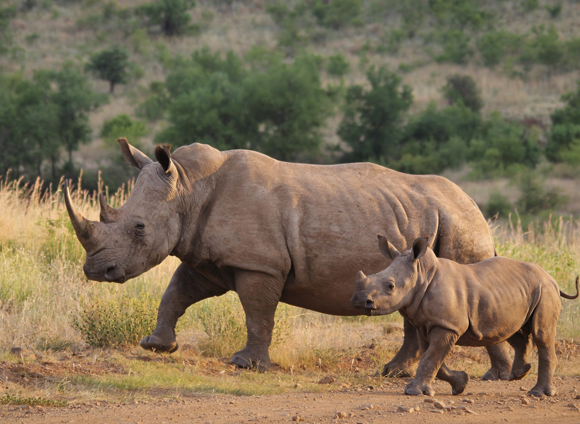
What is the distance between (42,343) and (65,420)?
2.62 meters

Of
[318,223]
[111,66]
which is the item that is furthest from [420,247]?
[111,66]

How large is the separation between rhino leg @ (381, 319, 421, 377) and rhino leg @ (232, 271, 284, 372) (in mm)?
1053

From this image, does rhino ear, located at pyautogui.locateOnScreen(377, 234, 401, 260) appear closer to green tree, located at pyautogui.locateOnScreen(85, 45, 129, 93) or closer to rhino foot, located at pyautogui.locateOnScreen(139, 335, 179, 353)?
rhino foot, located at pyautogui.locateOnScreen(139, 335, 179, 353)

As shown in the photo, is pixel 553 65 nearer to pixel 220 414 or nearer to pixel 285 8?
pixel 285 8

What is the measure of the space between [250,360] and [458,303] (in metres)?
1.89

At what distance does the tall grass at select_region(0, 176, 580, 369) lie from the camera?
316 inches

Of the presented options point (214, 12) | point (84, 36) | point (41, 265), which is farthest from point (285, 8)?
point (41, 265)

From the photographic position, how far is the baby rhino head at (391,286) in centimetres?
581

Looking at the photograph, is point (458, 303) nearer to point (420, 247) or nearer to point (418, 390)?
point (420, 247)

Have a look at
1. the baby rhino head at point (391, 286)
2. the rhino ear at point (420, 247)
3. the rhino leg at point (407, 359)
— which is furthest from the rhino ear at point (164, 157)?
the rhino leg at point (407, 359)

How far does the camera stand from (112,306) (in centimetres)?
809

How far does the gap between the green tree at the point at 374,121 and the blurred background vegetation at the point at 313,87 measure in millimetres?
64

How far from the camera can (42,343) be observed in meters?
7.82

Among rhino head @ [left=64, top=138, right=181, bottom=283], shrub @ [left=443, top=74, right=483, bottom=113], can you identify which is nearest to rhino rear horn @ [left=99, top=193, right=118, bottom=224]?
rhino head @ [left=64, top=138, right=181, bottom=283]
